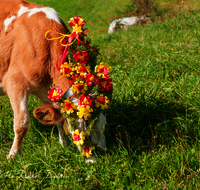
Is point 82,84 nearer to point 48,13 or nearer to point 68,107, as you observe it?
point 68,107

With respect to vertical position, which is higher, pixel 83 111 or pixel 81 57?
pixel 81 57

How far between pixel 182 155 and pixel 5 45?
246 centimetres

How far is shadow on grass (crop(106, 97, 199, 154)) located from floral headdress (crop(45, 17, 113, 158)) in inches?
22.3

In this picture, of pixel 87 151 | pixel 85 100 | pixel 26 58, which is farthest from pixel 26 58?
pixel 87 151

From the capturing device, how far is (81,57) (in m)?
2.20

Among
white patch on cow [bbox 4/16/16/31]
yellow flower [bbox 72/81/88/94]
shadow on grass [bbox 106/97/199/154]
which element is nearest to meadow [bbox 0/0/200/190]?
shadow on grass [bbox 106/97/199/154]

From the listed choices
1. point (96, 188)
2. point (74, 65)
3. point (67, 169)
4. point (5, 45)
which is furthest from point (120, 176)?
point (5, 45)

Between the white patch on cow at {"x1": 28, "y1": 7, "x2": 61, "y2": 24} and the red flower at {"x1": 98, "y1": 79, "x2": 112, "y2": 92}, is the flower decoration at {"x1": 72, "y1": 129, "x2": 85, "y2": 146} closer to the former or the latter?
the red flower at {"x1": 98, "y1": 79, "x2": 112, "y2": 92}

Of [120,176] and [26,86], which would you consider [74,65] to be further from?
[120,176]

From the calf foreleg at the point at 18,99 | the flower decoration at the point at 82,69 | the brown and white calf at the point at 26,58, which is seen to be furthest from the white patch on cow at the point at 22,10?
the flower decoration at the point at 82,69

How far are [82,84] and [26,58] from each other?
97 centimetres

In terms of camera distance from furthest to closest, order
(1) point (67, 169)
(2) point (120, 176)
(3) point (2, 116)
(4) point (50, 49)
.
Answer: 1. (3) point (2, 116)
2. (4) point (50, 49)
3. (1) point (67, 169)
4. (2) point (120, 176)

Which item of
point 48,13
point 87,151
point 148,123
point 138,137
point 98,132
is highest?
point 48,13

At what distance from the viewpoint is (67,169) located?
237 cm
